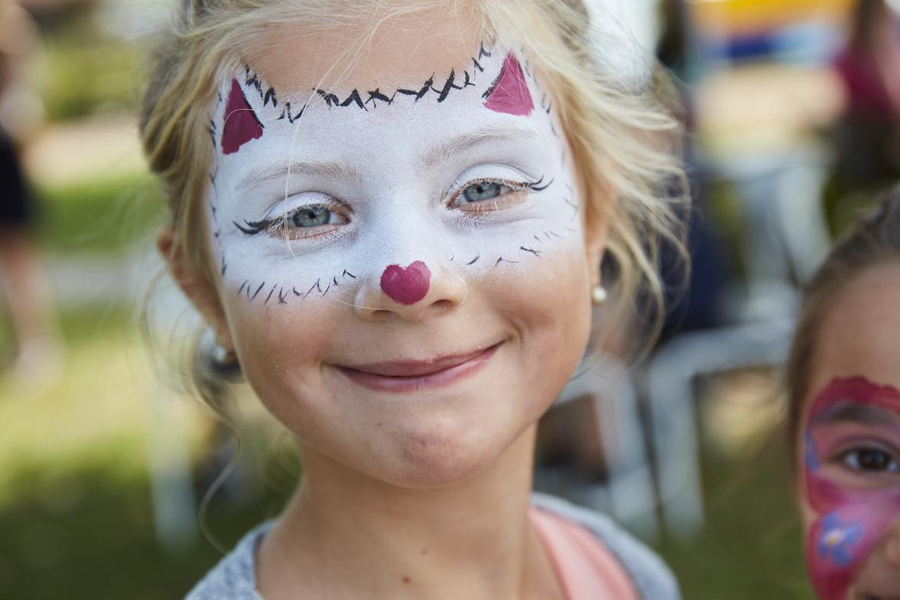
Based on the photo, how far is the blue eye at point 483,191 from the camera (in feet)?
4.42

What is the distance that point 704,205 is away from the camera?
4.49m

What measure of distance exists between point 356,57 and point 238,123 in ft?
0.62

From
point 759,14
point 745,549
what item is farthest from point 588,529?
point 759,14

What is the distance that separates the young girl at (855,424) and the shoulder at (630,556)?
0.97 feet

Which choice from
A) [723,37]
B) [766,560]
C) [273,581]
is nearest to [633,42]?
[273,581]

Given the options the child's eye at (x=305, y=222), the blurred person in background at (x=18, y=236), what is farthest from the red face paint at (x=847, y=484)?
the blurred person in background at (x=18, y=236)

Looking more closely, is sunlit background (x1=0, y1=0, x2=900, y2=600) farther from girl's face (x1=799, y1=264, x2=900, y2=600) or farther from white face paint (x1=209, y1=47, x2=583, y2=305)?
white face paint (x1=209, y1=47, x2=583, y2=305)

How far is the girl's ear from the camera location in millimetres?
1549

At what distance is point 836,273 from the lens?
5.56ft

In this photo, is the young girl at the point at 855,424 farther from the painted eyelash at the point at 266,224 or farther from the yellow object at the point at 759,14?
the yellow object at the point at 759,14

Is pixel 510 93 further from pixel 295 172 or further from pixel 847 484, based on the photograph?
pixel 847 484

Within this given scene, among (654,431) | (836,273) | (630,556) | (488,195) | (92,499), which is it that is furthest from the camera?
(92,499)

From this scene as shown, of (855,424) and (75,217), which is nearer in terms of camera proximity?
(855,424)

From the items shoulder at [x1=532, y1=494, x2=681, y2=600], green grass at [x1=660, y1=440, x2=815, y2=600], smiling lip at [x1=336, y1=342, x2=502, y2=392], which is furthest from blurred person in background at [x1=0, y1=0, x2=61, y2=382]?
smiling lip at [x1=336, y1=342, x2=502, y2=392]
